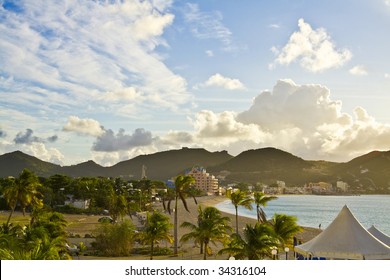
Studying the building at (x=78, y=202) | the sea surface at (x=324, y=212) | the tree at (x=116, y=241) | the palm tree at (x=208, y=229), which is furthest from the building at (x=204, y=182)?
the palm tree at (x=208, y=229)

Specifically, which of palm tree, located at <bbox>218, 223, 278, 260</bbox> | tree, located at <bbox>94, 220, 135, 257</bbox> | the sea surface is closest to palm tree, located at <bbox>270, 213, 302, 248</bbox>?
palm tree, located at <bbox>218, 223, 278, 260</bbox>

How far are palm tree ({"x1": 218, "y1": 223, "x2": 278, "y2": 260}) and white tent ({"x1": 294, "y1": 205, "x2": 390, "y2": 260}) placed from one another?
1288mm

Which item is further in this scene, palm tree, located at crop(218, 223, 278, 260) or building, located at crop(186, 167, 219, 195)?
building, located at crop(186, 167, 219, 195)

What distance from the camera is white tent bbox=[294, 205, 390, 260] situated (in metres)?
14.8

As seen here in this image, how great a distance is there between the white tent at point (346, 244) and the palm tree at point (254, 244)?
129 centimetres

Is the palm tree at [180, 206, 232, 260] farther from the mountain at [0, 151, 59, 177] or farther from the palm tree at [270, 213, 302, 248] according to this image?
the mountain at [0, 151, 59, 177]

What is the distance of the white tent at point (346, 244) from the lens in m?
14.8

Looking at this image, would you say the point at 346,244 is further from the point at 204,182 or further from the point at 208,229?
Result: the point at 204,182

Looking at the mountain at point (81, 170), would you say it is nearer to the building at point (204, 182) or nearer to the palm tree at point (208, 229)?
the building at point (204, 182)

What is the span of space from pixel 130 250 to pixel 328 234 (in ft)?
55.9

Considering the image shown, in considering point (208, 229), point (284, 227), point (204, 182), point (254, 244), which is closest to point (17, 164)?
point (204, 182)

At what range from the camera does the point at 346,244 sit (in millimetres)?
15281
